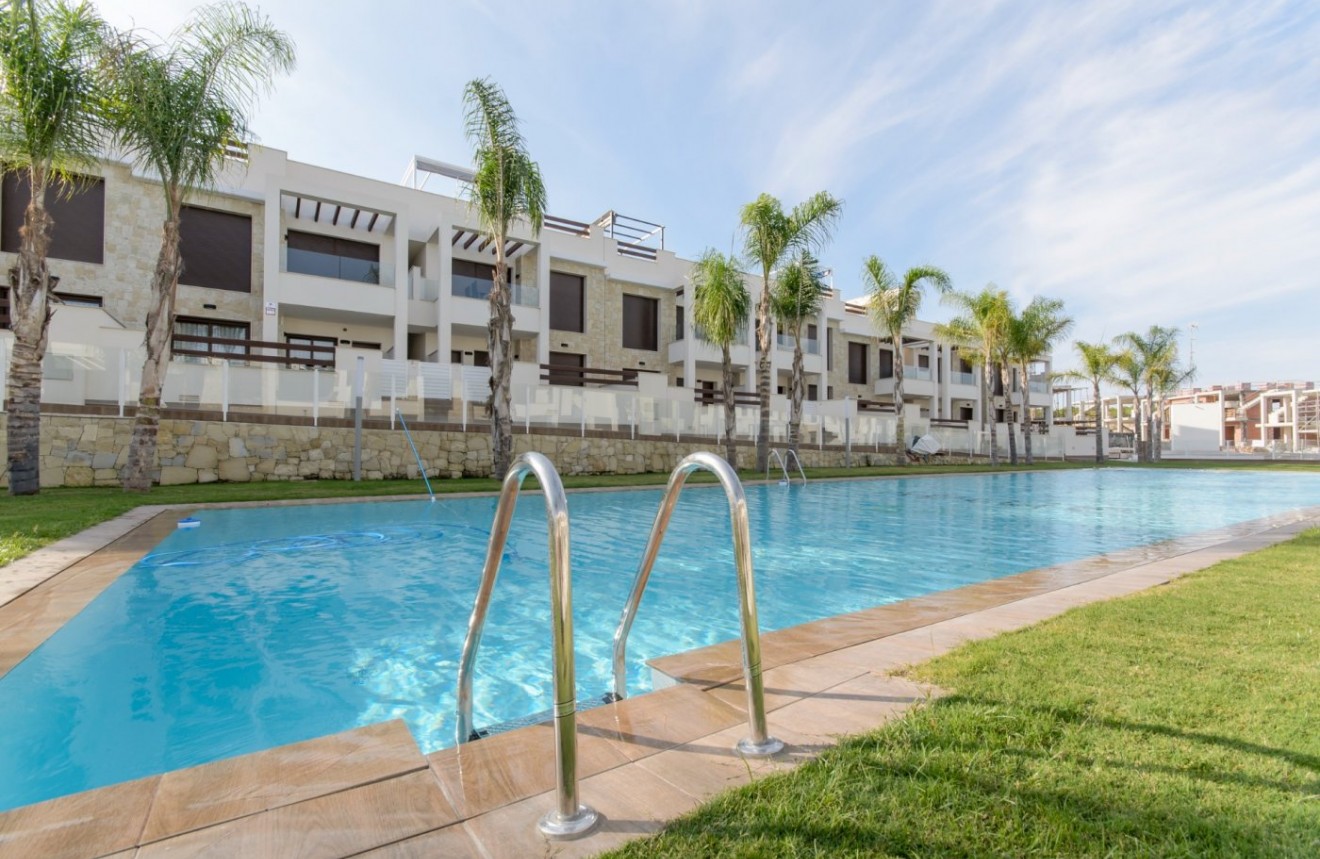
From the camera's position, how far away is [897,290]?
25.0 metres

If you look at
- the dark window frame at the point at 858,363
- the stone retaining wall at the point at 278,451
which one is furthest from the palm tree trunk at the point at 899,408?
the stone retaining wall at the point at 278,451

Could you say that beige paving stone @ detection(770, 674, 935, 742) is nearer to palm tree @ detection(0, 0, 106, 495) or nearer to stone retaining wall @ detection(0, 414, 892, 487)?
stone retaining wall @ detection(0, 414, 892, 487)

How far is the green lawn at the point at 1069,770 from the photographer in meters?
1.62

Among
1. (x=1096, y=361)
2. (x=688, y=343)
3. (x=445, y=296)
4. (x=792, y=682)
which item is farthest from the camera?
(x=1096, y=361)

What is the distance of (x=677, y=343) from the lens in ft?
90.6

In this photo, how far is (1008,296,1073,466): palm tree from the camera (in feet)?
96.9

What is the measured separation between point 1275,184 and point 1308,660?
18487 millimetres

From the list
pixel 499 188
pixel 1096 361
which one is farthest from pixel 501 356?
pixel 1096 361

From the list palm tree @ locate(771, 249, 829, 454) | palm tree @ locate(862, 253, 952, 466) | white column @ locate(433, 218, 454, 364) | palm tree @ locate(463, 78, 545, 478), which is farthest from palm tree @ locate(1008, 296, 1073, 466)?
white column @ locate(433, 218, 454, 364)

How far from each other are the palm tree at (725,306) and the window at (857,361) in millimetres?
19128

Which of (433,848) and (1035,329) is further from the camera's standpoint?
(1035,329)

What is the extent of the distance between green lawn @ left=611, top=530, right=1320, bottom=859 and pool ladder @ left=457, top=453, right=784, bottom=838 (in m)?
0.22

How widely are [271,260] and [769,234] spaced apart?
48.0ft

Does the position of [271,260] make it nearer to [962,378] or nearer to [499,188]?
[499,188]
